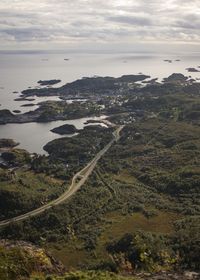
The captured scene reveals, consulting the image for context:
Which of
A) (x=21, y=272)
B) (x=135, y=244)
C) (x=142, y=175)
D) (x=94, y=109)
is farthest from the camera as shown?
(x=94, y=109)

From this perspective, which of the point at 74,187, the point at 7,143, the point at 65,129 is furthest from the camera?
the point at 65,129

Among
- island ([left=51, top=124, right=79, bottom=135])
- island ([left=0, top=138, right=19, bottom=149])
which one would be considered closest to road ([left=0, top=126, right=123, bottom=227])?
island ([left=51, top=124, right=79, bottom=135])

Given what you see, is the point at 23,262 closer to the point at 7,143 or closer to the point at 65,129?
the point at 7,143

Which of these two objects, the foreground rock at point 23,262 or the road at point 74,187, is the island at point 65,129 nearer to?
the road at point 74,187

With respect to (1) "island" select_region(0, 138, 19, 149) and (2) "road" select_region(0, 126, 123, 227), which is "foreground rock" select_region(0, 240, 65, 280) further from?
(1) "island" select_region(0, 138, 19, 149)

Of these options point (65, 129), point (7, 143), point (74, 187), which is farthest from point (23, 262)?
point (65, 129)

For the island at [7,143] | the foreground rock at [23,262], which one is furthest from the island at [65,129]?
the foreground rock at [23,262]

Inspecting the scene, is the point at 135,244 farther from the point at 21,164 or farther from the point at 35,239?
the point at 21,164

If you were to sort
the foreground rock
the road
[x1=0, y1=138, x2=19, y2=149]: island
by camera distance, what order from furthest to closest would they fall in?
[x1=0, y1=138, x2=19, y2=149]: island → the road → the foreground rock

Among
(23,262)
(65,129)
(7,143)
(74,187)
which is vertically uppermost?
(23,262)

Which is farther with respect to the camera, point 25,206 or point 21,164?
point 21,164

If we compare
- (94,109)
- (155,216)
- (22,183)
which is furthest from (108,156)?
(94,109)
